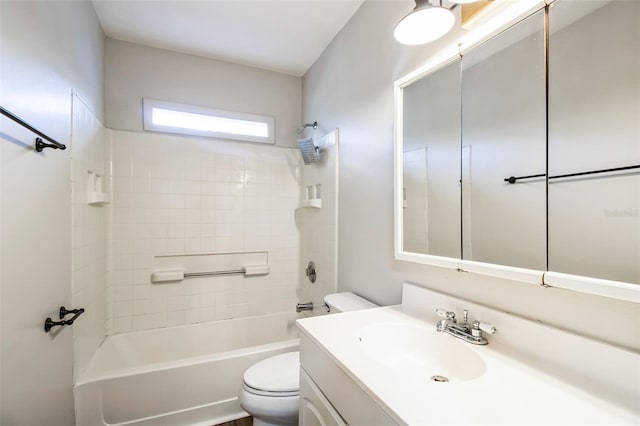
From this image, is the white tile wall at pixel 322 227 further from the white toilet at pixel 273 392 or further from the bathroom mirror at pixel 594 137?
the bathroom mirror at pixel 594 137

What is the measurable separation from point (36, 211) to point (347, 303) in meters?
1.44

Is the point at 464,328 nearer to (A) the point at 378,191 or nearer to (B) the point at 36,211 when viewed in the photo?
(A) the point at 378,191

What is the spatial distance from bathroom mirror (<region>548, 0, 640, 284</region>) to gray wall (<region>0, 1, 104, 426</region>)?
1.65 m

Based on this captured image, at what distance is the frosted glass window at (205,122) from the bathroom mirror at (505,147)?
1.86 metres

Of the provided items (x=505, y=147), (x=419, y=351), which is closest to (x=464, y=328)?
(x=419, y=351)

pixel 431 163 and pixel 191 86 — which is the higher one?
pixel 191 86

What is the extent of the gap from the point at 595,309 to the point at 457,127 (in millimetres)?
740

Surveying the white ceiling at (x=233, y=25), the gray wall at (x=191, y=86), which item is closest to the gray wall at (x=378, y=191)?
the white ceiling at (x=233, y=25)

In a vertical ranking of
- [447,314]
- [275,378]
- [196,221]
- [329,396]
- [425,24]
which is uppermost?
[425,24]

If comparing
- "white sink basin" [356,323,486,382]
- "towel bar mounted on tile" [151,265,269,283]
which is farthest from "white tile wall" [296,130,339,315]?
"white sink basin" [356,323,486,382]

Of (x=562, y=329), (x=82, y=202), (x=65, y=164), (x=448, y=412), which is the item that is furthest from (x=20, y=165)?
(x=562, y=329)

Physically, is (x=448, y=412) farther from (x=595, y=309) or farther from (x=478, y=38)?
(x=478, y=38)

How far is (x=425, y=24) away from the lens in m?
1.03

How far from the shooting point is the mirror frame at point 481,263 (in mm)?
682
